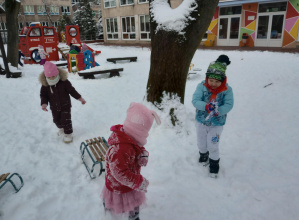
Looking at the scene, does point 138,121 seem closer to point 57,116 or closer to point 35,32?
point 57,116

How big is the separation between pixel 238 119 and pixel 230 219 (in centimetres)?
313

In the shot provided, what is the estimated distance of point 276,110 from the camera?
557 cm

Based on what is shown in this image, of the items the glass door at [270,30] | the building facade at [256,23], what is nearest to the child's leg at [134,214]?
the building facade at [256,23]

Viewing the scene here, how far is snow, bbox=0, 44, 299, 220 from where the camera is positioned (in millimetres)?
2703

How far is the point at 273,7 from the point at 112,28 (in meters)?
17.2

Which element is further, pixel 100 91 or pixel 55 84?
pixel 100 91

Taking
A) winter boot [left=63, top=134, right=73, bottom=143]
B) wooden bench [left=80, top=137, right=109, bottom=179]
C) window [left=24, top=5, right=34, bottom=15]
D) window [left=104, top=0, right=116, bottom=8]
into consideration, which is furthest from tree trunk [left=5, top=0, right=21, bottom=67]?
window [left=24, top=5, right=34, bottom=15]

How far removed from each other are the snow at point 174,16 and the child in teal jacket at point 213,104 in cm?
125

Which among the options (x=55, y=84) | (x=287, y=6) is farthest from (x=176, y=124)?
(x=287, y=6)

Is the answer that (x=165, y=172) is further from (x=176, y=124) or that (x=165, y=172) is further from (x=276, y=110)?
(x=276, y=110)

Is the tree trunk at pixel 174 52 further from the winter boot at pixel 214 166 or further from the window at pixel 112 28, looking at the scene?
the window at pixel 112 28

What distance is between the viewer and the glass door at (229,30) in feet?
56.5

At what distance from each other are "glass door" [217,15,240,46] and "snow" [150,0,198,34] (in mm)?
15397

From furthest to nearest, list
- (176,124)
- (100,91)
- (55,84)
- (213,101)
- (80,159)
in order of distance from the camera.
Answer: (100,91)
(176,124)
(55,84)
(80,159)
(213,101)
